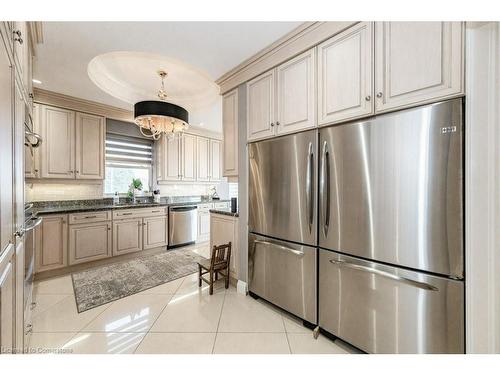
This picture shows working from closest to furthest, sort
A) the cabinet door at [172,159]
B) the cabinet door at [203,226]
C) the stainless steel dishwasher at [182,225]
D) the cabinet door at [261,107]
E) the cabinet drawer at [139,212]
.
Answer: the cabinet door at [261,107] < the cabinet drawer at [139,212] < the stainless steel dishwasher at [182,225] < the cabinet door at [172,159] < the cabinet door at [203,226]

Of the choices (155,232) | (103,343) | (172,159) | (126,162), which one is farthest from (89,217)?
(103,343)

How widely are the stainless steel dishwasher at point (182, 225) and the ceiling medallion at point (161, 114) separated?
172 centimetres

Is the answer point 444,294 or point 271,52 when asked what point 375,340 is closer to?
point 444,294

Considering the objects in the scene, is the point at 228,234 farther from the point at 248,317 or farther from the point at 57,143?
the point at 57,143

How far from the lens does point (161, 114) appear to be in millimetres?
2652

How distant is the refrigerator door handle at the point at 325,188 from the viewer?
5.20ft

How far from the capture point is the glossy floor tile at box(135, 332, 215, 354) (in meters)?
1.53

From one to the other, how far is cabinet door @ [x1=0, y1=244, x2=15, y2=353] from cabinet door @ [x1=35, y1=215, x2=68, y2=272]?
2425 mm

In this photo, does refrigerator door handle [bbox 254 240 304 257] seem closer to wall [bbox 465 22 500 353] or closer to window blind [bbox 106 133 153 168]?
wall [bbox 465 22 500 353]

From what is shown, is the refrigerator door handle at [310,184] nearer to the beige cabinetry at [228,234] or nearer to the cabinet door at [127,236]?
the beige cabinetry at [228,234]

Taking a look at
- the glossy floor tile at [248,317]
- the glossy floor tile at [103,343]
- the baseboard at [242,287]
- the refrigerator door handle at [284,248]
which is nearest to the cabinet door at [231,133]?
the refrigerator door handle at [284,248]

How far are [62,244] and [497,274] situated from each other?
13.8 feet

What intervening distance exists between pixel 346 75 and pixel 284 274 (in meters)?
1.73

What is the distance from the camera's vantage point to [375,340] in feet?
4.46
